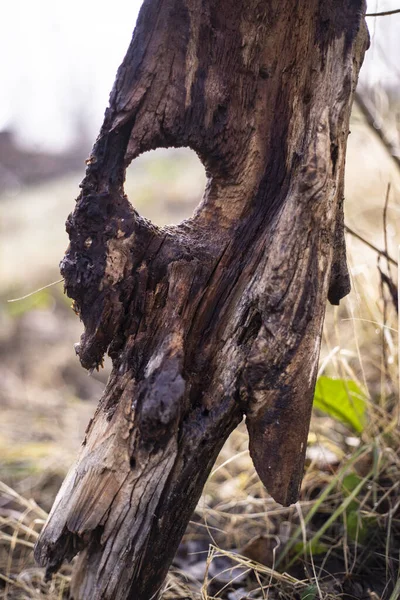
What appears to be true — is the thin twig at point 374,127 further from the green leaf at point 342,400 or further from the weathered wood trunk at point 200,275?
the weathered wood trunk at point 200,275

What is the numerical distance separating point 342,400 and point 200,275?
2.98 feet

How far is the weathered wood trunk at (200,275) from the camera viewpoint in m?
1.02

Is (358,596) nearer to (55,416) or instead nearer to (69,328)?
(55,416)

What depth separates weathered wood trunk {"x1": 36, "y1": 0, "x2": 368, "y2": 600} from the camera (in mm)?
1019

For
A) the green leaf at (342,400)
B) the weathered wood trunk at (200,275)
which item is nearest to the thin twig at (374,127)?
the green leaf at (342,400)

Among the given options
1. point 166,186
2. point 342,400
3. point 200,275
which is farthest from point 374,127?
point 166,186

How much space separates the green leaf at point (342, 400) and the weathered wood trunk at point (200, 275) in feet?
2.27

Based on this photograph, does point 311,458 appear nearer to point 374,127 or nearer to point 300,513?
point 300,513

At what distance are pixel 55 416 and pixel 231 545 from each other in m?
1.86

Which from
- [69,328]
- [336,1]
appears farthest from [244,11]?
[69,328]

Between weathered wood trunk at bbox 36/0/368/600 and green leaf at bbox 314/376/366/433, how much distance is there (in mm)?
691

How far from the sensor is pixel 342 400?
1.75m

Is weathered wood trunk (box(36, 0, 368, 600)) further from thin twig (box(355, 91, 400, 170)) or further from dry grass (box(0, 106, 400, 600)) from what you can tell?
thin twig (box(355, 91, 400, 170))

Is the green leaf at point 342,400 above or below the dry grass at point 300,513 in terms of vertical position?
above
